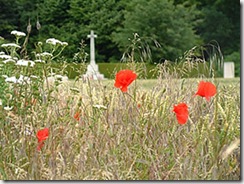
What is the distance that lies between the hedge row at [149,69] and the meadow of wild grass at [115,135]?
0.30ft

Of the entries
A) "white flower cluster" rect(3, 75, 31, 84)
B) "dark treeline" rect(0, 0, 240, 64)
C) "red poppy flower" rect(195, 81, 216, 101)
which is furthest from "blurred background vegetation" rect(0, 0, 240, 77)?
"red poppy flower" rect(195, 81, 216, 101)

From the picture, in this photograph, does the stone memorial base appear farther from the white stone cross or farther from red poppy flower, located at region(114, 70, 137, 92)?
red poppy flower, located at region(114, 70, 137, 92)

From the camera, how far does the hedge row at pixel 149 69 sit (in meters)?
2.71

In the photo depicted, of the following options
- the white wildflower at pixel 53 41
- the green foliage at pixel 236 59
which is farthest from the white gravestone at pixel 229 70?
the white wildflower at pixel 53 41

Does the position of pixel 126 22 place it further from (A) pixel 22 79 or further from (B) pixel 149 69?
(A) pixel 22 79

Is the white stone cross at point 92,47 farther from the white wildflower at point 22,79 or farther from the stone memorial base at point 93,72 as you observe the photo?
the white wildflower at point 22,79

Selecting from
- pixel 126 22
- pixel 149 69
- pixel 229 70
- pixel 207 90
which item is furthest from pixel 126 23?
pixel 207 90

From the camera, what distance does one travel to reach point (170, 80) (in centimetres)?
284

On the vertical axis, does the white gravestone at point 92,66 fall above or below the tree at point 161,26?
below

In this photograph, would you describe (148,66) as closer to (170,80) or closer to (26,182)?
(170,80)

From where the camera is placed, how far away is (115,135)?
2.32 meters

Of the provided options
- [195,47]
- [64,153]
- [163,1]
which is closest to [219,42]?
[195,47]

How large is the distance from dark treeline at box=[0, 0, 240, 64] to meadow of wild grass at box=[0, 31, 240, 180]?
0.14 m

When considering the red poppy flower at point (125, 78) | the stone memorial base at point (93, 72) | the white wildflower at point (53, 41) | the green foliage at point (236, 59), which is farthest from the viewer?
the stone memorial base at point (93, 72)
